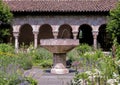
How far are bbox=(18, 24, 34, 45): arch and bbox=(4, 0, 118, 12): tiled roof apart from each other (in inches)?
109

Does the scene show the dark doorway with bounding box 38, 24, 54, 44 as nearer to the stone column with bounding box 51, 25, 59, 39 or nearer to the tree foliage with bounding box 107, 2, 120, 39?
the stone column with bounding box 51, 25, 59, 39

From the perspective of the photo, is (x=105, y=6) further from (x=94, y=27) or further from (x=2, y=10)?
(x=2, y=10)

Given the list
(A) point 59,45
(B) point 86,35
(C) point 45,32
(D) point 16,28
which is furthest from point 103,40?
(A) point 59,45

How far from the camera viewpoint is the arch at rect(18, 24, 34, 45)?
3406cm

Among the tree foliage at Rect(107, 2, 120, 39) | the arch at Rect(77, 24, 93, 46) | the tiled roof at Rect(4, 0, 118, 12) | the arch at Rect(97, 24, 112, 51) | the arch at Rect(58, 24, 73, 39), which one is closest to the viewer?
the tree foliage at Rect(107, 2, 120, 39)

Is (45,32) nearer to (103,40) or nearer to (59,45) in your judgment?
(103,40)

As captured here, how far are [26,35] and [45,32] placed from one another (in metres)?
1.67

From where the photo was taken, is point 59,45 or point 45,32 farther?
point 45,32

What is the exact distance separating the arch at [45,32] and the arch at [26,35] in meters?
0.80

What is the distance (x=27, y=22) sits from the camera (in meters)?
32.1

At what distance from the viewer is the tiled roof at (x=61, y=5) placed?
31.1 m

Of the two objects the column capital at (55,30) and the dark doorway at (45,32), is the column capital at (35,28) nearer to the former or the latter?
the column capital at (55,30)

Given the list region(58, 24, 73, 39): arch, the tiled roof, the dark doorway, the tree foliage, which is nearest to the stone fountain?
the tree foliage

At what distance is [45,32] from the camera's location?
3494cm
